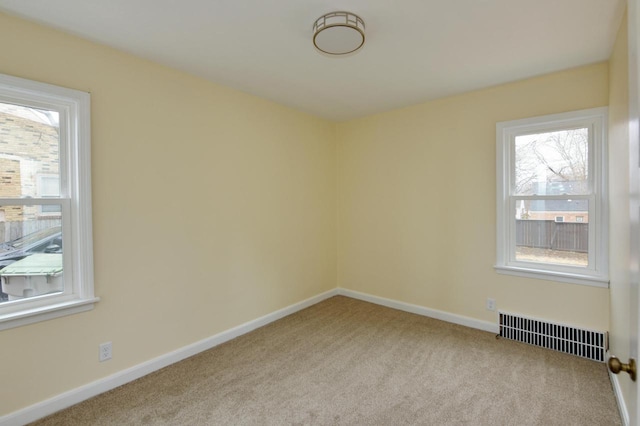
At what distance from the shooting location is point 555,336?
9.03ft

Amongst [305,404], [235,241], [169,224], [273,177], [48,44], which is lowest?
[305,404]

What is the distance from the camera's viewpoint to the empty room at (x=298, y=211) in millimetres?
1927

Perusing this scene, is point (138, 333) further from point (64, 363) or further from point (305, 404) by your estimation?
point (305, 404)

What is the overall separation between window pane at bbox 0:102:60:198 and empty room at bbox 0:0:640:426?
0.01 m

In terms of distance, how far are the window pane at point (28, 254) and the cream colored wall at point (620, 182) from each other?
3386mm

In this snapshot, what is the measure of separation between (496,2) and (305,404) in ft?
9.11

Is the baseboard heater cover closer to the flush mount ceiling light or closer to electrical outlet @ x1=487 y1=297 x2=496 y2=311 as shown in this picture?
electrical outlet @ x1=487 y1=297 x2=496 y2=311

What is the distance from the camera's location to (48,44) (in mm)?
1979

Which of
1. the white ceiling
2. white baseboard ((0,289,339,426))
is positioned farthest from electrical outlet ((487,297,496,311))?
white baseboard ((0,289,339,426))

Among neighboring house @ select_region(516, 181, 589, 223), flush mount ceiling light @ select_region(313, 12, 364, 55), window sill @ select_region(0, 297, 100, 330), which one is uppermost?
flush mount ceiling light @ select_region(313, 12, 364, 55)

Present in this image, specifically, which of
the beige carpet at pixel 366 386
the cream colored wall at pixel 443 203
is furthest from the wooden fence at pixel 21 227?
the cream colored wall at pixel 443 203

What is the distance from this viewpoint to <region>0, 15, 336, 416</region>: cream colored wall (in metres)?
2.00

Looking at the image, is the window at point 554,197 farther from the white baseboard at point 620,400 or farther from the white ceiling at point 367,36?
the white baseboard at point 620,400

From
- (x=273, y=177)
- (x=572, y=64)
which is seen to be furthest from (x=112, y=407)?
(x=572, y=64)
